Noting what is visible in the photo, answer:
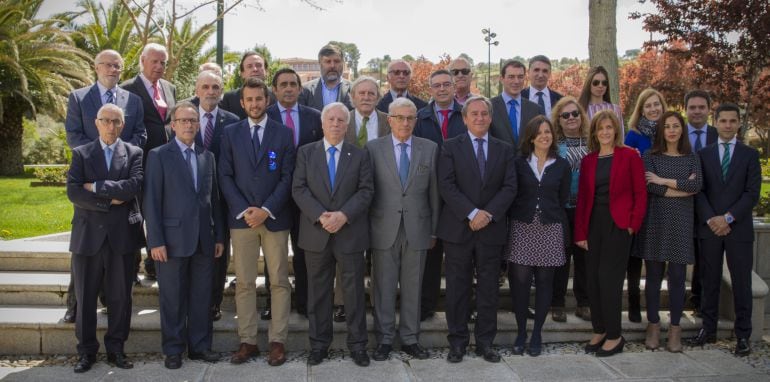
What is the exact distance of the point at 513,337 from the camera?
5676 millimetres

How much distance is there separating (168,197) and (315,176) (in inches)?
46.6

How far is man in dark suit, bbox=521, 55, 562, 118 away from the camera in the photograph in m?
6.31

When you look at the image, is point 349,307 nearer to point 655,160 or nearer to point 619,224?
point 619,224

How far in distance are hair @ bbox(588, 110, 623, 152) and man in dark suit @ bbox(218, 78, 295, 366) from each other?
2.61 meters

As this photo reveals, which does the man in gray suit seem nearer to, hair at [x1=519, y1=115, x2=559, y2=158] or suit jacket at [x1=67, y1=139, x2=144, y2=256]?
hair at [x1=519, y1=115, x2=559, y2=158]

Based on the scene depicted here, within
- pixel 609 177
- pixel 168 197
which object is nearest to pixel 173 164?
pixel 168 197

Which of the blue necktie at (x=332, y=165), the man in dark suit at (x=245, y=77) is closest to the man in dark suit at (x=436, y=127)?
the blue necktie at (x=332, y=165)

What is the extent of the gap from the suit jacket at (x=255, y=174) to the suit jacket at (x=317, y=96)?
4.17 feet

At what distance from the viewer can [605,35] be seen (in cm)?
883

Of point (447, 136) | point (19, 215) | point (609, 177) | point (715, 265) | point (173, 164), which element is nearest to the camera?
point (173, 164)

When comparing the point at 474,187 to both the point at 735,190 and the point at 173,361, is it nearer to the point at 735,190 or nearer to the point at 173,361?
the point at 735,190

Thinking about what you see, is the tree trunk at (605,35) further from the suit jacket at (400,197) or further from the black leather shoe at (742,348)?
the suit jacket at (400,197)

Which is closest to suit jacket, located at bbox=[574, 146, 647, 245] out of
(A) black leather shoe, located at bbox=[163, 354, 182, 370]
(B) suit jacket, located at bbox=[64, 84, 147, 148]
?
(A) black leather shoe, located at bbox=[163, 354, 182, 370]

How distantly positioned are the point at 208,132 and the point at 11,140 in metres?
17.9
